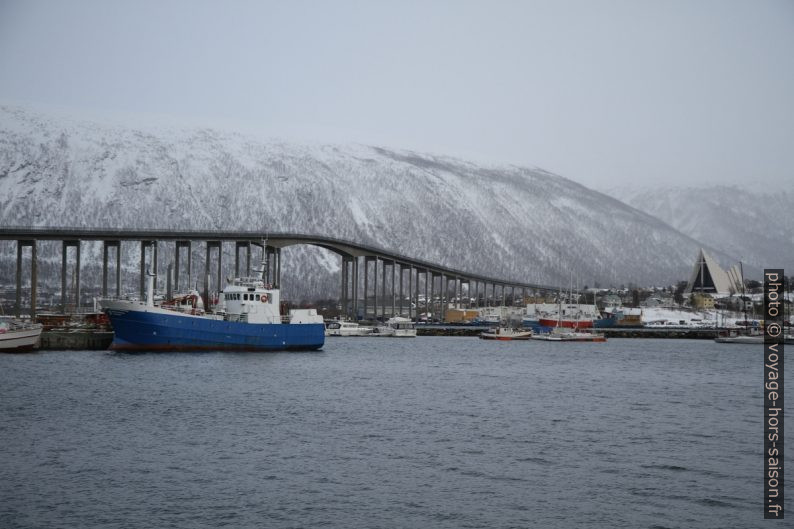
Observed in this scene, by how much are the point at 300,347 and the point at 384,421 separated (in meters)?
50.4

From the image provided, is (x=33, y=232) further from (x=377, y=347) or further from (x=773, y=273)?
(x=773, y=273)

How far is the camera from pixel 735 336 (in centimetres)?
13775

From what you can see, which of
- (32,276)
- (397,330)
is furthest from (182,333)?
(397,330)

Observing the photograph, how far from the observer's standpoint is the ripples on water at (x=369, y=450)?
2744 centimetres

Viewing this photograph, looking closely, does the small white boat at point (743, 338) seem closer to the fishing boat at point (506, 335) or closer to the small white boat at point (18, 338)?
the fishing boat at point (506, 335)

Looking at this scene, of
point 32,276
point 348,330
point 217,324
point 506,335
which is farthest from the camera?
point 348,330

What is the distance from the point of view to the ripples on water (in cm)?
2744

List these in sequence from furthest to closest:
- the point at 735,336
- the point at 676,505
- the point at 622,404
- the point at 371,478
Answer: the point at 735,336 < the point at 622,404 < the point at 371,478 < the point at 676,505

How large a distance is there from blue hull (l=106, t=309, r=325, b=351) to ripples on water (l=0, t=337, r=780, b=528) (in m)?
13.8

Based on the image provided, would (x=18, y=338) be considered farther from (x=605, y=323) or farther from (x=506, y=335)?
(x=605, y=323)

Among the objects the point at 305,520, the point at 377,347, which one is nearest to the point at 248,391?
the point at 305,520

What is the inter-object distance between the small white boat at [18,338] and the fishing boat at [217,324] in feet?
20.2

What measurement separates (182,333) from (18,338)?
13299 mm

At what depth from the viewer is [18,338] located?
80.2 m
